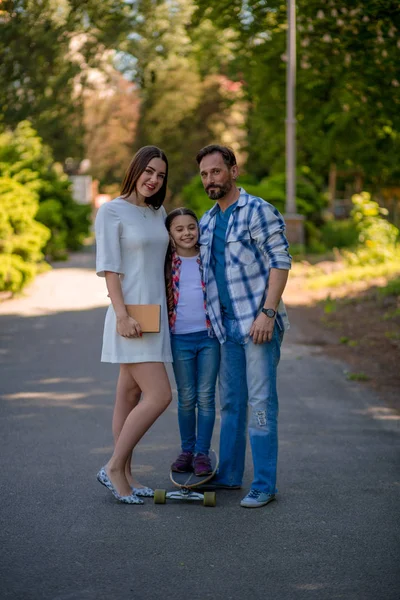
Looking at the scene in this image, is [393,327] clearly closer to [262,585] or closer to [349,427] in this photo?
[349,427]

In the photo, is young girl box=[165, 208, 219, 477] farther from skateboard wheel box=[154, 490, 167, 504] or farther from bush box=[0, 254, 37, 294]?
bush box=[0, 254, 37, 294]

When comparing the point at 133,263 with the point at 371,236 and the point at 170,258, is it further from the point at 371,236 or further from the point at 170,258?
the point at 371,236

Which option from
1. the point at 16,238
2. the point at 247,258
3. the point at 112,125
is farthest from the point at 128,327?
the point at 112,125

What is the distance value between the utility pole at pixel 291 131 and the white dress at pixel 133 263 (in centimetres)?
1110

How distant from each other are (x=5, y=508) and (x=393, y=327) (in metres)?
7.81

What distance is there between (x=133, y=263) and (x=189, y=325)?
493 mm

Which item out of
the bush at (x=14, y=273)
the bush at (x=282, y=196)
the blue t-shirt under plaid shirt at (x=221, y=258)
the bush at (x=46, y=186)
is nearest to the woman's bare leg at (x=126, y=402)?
the blue t-shirt under plaid shirt at (x=221, y=258)

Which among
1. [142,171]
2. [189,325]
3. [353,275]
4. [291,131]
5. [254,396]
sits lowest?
[254,396]

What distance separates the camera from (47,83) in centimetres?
2275

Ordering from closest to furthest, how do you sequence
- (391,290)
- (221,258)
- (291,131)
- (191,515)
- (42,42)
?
(191,515) → (221,258) → (391,290) → (42,42) → (291,131)

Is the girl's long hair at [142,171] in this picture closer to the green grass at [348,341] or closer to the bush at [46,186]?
the green grass at [348,341]

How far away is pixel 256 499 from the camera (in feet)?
17.2

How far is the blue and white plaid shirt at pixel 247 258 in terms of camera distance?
522 centimetres

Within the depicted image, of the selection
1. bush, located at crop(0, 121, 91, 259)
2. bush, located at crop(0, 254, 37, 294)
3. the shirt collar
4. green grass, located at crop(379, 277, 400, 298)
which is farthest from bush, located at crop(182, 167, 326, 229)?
the shirt collar
